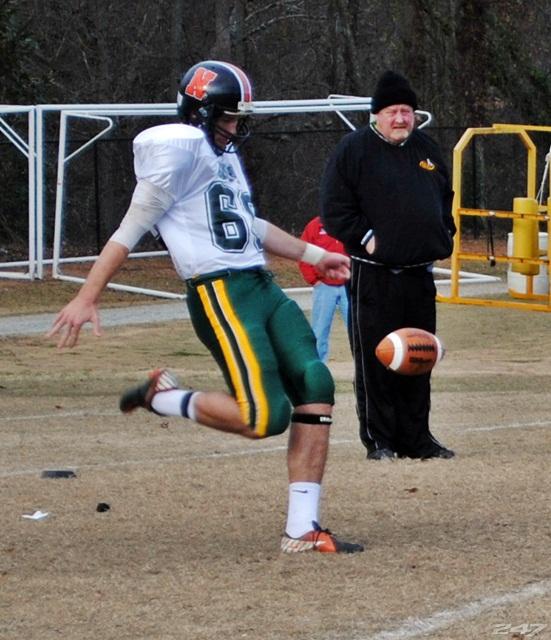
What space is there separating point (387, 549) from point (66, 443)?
3.81 metres

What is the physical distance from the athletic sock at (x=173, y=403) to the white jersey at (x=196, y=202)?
51cm

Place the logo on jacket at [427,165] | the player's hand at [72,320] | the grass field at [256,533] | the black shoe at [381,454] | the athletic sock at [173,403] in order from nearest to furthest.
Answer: the grass field at [256,533], the player's hand at [72,320], the athletic sock at [173,403], the logo on jacket at [427,165], the black shoe at [381,454]

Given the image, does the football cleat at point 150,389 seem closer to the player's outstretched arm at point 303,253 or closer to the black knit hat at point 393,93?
the player's outstretched arm at point 303,253

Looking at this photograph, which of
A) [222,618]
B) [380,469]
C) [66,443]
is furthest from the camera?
[66,443]

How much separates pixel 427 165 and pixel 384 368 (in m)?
1.15

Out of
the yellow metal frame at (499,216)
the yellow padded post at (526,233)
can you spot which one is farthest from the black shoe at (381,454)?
the yellow padded post at (526,233)

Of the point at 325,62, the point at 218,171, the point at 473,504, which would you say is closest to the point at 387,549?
the point at 473,504

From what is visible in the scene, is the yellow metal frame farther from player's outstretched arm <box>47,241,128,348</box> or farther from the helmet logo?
player's outstretched arm <box>47,241,128,348</box>

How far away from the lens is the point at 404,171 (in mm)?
8812

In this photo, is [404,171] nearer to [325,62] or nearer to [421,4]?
[421,4]

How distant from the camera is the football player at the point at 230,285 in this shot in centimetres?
639

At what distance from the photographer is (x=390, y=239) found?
8734 mm

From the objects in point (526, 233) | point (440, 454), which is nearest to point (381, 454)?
point (440, 454)

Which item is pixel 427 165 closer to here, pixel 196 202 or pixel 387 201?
pixel 387 201
